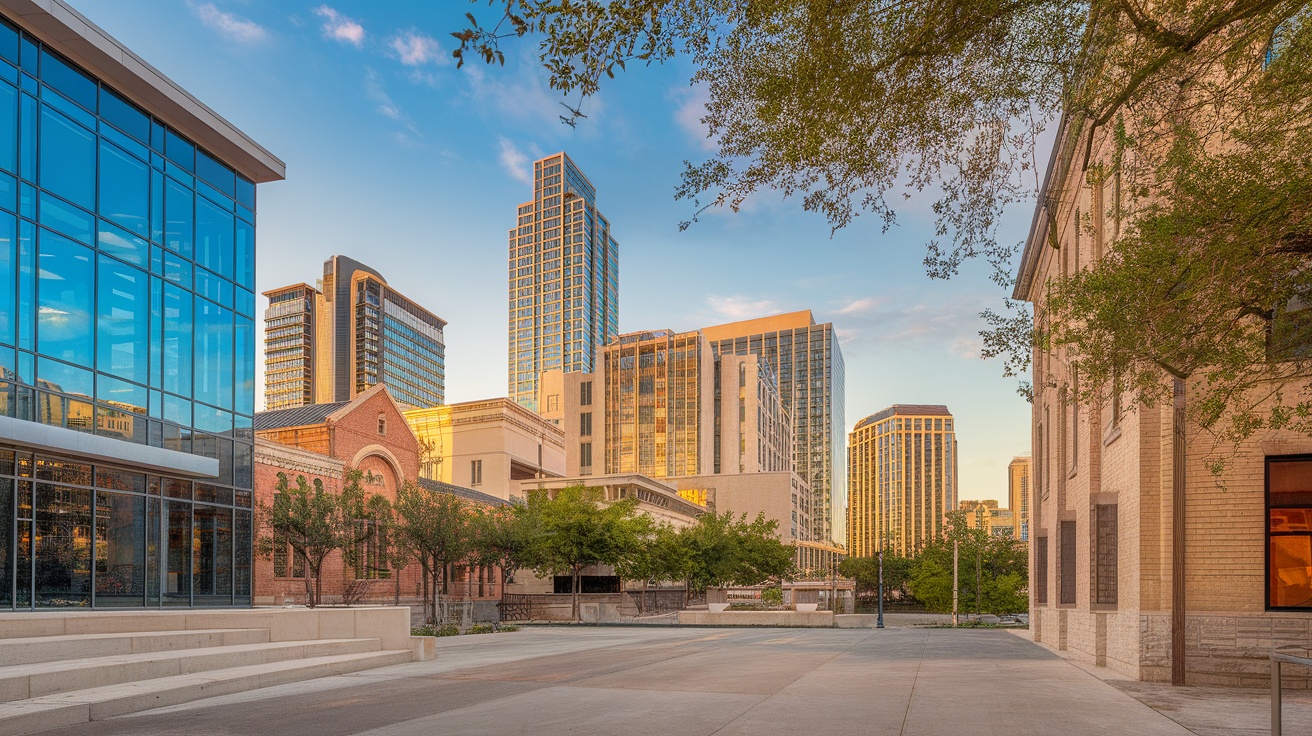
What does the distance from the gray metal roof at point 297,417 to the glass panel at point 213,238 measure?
15.5 metres

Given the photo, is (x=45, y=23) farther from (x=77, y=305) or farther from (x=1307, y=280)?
(x=1307, y=280)

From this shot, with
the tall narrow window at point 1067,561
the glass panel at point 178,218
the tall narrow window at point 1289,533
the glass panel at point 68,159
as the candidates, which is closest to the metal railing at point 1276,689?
the tall narrow window at point 1289,533

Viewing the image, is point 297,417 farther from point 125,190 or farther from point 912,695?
point 912,695

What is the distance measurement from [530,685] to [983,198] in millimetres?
10900

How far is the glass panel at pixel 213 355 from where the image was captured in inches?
1099

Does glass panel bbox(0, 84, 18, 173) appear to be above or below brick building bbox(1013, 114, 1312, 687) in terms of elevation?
above

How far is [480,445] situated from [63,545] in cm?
6061

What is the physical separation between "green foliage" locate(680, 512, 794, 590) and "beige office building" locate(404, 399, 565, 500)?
24.9 metres

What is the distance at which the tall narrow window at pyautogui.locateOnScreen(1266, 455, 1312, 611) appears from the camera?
15352 millimetres

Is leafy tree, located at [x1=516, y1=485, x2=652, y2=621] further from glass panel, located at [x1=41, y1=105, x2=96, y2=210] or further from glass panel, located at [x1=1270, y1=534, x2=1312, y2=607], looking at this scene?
glass panel, located at [x1=1270, y1=534, x2=1312, y2=607]

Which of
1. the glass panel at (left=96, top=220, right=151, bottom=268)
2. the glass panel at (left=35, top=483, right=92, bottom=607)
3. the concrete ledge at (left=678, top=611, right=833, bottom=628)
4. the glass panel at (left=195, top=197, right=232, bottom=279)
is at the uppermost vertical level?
the glass panel at (left=195, top=197, right=232, bottom=279)

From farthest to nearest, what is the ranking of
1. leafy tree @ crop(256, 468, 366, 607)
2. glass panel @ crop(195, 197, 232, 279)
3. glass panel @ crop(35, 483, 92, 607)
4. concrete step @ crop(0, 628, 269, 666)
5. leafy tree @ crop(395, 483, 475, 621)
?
leafy tree @ crop(395, 483, 475, 621) → leafy tree @ crop(256, 468, 366, 607) → glass panel @ crop(195, 197, 232, 279) → glass panel @ crop(35, 483, 92, 607) → concrete step @ crop(0, 628, 269, 666)

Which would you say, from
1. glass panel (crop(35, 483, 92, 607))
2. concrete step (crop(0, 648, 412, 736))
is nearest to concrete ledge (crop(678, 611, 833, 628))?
glass panel (crop(35, 483, 92, 607))

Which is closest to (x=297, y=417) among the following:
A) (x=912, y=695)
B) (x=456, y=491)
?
(x=456, y=491)
